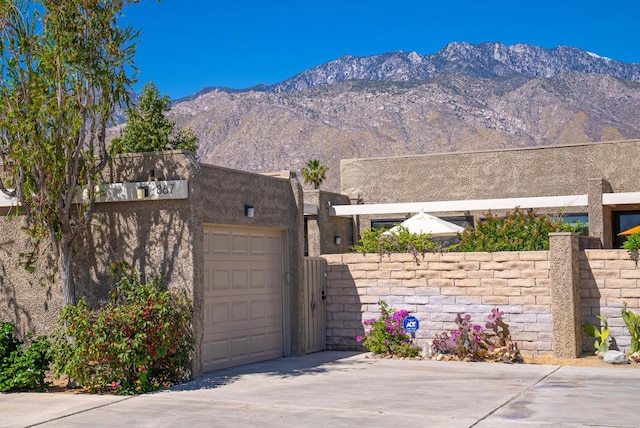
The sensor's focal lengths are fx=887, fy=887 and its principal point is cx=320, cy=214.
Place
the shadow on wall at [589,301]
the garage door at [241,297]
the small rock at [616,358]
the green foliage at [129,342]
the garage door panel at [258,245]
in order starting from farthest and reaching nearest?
1. the garage door panel at [258,245]
2. the shadow on wall at [589,301]
3. the small rock at [616,358]
4. the garage door at [241,297]
5. the green foliage at [129,342]

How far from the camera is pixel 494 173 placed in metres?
24.6

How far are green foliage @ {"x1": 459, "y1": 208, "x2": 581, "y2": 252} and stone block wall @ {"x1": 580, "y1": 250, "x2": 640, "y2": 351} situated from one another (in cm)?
189

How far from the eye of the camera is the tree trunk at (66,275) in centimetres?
1258

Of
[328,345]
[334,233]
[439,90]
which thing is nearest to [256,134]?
[439,90]

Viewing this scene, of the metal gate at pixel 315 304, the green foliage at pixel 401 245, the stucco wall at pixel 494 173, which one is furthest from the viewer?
the stucco wall at pixel 494 173

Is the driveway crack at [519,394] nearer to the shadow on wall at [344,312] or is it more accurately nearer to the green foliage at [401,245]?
the green foliage at [401,245]

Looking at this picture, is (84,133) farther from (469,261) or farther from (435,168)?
(435,168)

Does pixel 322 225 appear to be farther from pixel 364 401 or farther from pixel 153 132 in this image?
Answer: pixel 153 132

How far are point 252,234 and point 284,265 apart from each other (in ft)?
3.78

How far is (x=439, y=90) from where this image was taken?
13950cm

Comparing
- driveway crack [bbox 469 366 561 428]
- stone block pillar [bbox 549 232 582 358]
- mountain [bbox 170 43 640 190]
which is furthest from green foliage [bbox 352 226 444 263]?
mountain [bbox 170 43 640 190]

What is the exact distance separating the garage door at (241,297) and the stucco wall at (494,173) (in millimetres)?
10125

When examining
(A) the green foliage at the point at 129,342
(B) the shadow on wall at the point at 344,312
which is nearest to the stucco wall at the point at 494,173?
(B) the shadow on wall at the point at 344,312

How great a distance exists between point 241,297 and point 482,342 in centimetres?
423
